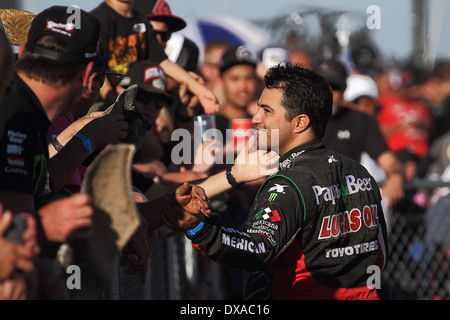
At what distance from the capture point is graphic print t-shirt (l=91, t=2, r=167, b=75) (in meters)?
5.36

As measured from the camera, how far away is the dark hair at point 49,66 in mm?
3025

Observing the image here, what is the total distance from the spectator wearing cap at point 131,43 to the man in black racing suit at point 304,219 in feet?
4.25

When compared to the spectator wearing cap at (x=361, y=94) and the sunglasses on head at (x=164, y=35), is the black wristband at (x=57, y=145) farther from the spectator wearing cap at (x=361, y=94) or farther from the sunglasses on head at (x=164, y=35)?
the spectator wearing cap at (x=361, y=94)

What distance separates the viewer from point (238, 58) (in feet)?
25.0

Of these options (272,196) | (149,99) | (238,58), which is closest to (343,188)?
(272,196)

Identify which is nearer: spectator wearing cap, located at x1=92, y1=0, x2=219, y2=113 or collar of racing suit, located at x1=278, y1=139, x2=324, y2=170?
collar of racing suit, located at x1=278, y1=139, x2=324, y2=170

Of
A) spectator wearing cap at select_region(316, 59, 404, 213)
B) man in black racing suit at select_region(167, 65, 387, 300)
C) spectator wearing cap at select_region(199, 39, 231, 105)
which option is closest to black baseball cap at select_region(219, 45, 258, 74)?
spectator wearing cap at select_region(316, 59, 404, 213)

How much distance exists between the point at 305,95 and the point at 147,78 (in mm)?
1317

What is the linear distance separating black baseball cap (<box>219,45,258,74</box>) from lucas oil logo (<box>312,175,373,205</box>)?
3441mm

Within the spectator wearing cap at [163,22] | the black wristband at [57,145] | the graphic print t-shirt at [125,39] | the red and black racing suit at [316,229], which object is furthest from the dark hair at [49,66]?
the spectator wearing cap at [163,22]

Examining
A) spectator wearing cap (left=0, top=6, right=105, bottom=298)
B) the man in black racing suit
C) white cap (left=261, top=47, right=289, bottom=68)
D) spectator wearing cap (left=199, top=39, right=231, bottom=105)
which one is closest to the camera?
spectator wearing cap (left=0, top=6, right=105, bottom=298)

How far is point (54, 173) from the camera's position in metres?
3.52

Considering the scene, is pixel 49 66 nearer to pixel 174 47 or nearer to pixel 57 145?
pixel 57 145

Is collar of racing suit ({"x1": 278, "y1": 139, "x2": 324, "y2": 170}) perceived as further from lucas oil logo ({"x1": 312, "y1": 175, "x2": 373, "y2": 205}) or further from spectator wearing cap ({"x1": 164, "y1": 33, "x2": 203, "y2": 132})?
spectator wearing cap ({"x1": 164, "y1": 33, "x2": 203, "y2": 132})
